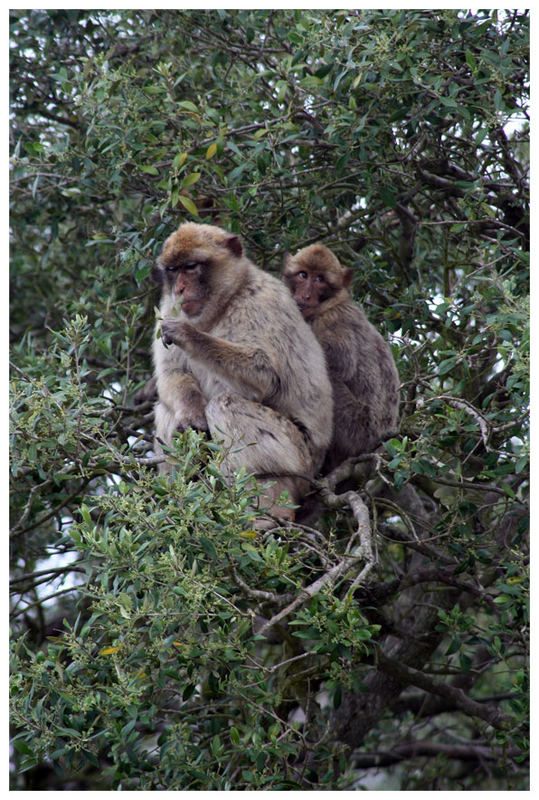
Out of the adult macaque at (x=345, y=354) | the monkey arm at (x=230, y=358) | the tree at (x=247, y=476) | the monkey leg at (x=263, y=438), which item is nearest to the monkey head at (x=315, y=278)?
the adult macaque at (x=345, y=354)

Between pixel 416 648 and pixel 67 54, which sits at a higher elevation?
pixel 67 54

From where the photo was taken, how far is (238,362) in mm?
5086

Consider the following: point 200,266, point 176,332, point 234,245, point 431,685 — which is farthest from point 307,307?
point 431,685

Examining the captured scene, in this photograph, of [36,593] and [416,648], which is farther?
[36,593]

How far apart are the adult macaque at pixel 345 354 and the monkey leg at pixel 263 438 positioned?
2.56 feet

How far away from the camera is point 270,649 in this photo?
6305 millimetres

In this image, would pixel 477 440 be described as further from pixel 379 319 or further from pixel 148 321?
pixel 148 321

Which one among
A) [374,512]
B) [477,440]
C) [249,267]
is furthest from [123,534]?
[249,267]

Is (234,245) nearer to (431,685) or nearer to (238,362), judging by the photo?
(238,362)

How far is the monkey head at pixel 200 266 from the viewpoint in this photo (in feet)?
17.6

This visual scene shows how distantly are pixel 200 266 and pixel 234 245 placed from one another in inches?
10.3

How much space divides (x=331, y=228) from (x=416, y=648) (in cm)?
275

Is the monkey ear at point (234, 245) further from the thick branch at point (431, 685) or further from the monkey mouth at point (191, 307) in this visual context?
the thick branch at point (431, 685)

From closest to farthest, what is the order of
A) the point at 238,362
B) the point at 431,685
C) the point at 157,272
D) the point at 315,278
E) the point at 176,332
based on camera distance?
the point at 176,332 → the point at 238,362 → the point at 431,685 → the point at 157,272 → the point at 315,278
